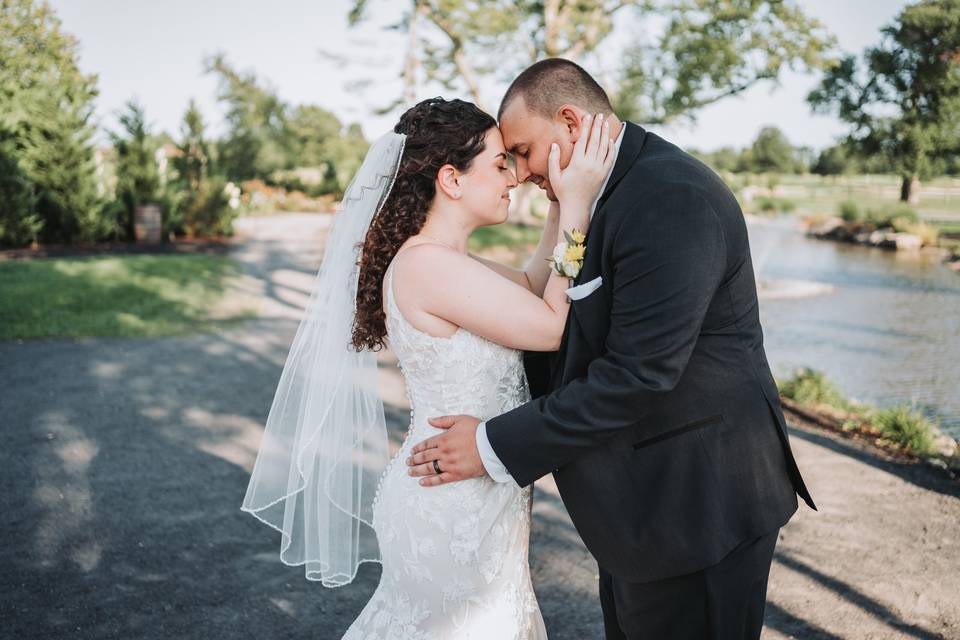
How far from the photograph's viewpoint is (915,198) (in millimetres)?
43312

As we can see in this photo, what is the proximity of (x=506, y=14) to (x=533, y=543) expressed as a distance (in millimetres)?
21343

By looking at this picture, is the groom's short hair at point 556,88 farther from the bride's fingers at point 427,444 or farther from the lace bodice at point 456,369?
the bride's fingers at point 427,444

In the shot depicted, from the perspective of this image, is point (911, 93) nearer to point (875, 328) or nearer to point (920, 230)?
point (920, 230)

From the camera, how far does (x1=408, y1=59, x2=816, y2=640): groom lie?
2008 millimetres

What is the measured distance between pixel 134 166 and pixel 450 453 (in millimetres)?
20052

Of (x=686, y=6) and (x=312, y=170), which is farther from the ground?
(x=686, y=6)

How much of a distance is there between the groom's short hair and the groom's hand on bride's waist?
1.11 m

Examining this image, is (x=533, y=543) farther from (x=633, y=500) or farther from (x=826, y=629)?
(x=633, y=500)

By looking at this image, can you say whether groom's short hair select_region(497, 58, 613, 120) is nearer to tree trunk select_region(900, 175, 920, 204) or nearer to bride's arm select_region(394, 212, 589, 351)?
bride's arm select_region(394, 212, 589, 351)

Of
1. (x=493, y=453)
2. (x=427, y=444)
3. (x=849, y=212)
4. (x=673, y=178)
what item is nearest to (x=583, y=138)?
(x=673, y=178)

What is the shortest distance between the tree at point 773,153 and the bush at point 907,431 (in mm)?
81253

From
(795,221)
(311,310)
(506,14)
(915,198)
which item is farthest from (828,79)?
(311,310)

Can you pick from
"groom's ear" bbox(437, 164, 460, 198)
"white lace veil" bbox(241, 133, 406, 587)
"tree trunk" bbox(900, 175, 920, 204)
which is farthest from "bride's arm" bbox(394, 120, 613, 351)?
"tree trunk" bbox(900, 175, 920, 204)

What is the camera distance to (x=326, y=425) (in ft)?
10.7
